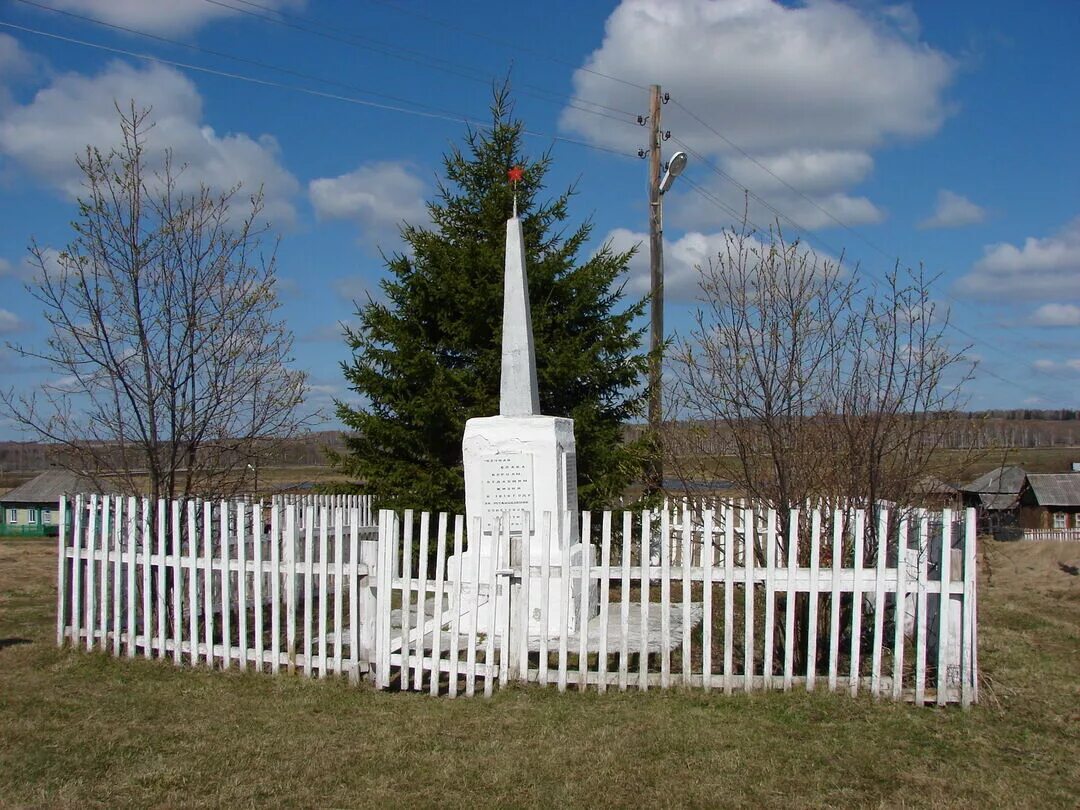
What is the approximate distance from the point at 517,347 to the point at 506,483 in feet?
4.72

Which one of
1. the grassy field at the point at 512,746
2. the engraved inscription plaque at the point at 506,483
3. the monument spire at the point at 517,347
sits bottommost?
the grassy field at the point at 512,746

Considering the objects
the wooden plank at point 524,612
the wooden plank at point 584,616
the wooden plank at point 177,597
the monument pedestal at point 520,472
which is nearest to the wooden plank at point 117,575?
the wooden plank at point 177,597

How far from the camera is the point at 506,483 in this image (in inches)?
353

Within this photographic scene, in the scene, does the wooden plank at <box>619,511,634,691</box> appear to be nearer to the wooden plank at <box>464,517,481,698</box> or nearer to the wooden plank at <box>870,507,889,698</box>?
the wooden plank at <box>464,517,481,698</box>

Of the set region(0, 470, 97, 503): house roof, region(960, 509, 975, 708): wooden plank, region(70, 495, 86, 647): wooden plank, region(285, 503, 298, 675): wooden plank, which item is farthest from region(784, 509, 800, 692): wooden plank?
region(0, 470, 97, 503): house roof

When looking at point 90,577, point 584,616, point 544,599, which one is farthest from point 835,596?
point 90,577

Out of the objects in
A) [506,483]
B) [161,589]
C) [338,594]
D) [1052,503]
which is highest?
[506,483]

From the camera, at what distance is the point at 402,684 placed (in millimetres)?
6559

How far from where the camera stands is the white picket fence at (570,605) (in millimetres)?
6016

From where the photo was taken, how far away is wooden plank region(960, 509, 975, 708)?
5.74 metres

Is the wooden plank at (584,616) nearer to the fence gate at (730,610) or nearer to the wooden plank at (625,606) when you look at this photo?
the fence gate at (730,610)

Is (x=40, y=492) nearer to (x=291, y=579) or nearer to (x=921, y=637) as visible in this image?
(x=291, y=579)

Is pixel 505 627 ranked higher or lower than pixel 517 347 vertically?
lower

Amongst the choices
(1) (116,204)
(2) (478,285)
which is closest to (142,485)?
(1) (116,204)
